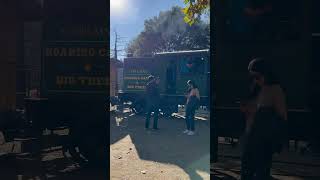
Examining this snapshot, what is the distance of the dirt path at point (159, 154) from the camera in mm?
4691

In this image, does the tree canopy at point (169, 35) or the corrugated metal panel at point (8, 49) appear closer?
the corrugated metal panel at point (8, 49)

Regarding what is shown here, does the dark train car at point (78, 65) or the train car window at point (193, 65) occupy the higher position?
the train car window at point (193, 65)

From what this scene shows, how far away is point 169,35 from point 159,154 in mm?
29725

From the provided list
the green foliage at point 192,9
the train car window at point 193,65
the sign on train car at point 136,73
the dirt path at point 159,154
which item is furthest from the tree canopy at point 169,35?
the green foliage at point 192,9

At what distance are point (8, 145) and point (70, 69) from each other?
1.02 m

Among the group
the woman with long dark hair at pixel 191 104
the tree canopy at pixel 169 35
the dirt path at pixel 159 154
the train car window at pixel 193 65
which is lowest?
the dirt path at pixel 159 154

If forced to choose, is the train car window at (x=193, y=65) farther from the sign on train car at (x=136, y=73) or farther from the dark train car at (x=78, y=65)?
the dark train car at (x=78, y=65)
